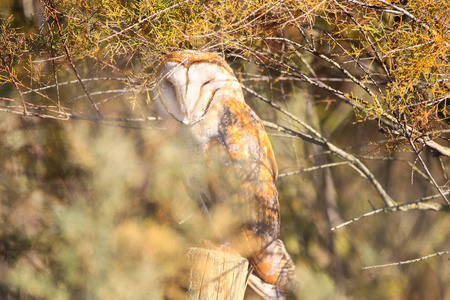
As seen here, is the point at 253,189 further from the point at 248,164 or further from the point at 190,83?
the point at 190,83

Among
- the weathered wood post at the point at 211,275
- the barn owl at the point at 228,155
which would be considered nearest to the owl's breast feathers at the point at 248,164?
the barn owl at the point at 228,155

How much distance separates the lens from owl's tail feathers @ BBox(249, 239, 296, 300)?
2.59 feet

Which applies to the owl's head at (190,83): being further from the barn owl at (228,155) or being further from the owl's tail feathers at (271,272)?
the owl's tail feathers at (271,272)

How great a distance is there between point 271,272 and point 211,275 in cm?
24

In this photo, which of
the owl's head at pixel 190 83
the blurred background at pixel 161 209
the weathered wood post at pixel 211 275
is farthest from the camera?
the blurred background at pixel 161 209

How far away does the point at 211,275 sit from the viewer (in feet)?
1.96

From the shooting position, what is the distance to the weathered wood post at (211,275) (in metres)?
0.60

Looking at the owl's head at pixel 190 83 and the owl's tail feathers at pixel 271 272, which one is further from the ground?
the owl's head at pixel 190 83

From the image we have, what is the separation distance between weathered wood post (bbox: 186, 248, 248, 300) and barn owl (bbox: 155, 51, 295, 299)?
0.17 m

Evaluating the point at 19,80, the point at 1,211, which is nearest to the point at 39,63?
the point at 19,80

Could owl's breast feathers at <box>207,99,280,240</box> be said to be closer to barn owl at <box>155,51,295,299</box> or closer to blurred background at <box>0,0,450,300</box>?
barn owl at <box>155,51,295,299</box>

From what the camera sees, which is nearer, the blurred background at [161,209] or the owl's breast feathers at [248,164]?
the owl's breast feathers at [248,164]

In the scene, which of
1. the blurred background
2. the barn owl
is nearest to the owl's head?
the barn owl

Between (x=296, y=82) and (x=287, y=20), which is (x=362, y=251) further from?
(x=287, y=20)
